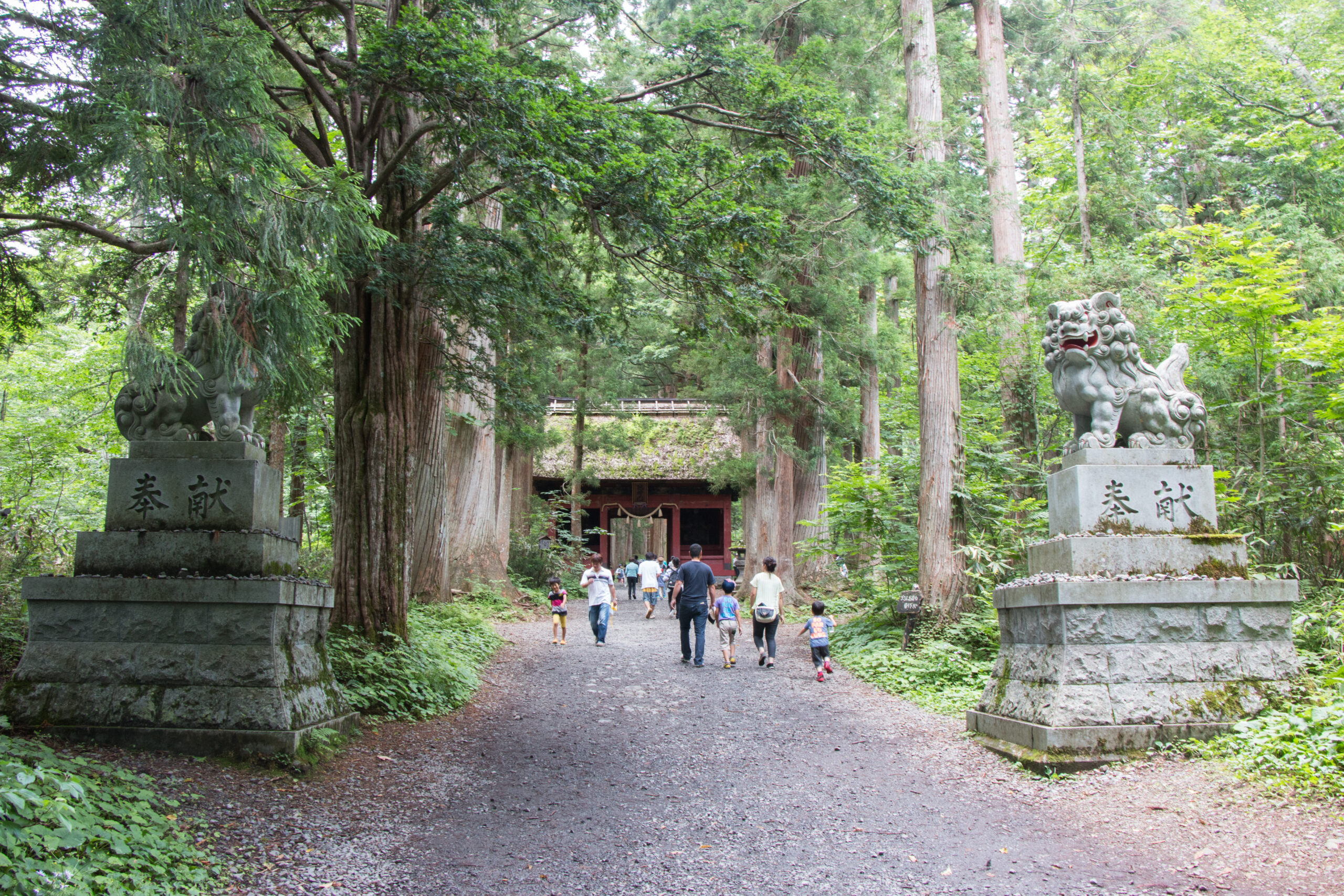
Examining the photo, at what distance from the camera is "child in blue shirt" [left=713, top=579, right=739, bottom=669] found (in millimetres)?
10648

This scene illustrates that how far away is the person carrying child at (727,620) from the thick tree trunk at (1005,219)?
13.6 feet

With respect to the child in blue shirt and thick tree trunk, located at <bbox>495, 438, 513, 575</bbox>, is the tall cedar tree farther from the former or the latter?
thick tree trunk, located at <bbox>495, 438, 513, 575</bbox>

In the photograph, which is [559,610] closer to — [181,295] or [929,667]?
[929,667]

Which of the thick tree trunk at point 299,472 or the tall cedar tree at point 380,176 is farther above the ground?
the tall cedar tree at point 380,176

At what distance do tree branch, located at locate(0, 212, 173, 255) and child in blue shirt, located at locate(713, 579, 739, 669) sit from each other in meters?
7.40

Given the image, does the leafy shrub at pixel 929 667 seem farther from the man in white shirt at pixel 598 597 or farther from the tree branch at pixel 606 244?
the tree branch at pixel 606 244

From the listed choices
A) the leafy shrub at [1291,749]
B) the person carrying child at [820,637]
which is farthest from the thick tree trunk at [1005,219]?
the leafy shrub at [1291,749]

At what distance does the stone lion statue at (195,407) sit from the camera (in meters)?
5.48

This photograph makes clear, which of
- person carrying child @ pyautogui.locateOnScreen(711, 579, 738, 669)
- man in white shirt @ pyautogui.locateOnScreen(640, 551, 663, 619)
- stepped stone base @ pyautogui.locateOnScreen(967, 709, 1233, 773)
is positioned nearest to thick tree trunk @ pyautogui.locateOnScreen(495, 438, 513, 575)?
man in white shirt @ pyautogui.locateOnScreen(640, 551, 663, 619)

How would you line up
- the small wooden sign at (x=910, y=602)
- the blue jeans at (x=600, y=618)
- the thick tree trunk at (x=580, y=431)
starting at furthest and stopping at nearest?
the thick tree trunk at (x=580, y=431) < the blue jeans at (x=600, y=618) < the small wooden sign at (x=910, y=602)

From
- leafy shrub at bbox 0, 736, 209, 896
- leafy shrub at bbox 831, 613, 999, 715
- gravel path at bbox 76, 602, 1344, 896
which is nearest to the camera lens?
leafy shrub at bbox 0, 736, 209, 896

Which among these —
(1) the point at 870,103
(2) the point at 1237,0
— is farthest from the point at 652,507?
(2) the point at 1237,0

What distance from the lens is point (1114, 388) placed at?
5969 millimetres

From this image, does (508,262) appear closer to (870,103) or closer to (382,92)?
(382,92)
